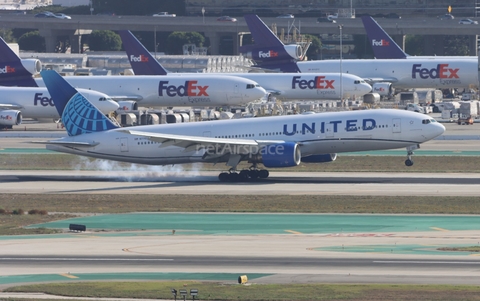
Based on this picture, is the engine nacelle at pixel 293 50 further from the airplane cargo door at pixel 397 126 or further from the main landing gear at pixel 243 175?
the airplane cargo door at pixel 397 126

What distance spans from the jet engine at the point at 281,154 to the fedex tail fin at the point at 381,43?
294 ft

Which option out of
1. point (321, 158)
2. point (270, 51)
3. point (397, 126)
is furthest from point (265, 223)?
point (270, 51)

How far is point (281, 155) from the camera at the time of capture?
181ft

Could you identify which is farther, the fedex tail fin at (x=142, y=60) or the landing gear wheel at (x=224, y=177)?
the fedex tail fin at (x=142, y=60)

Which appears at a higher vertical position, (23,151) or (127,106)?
(127,106)

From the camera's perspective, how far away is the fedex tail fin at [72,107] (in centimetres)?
5825

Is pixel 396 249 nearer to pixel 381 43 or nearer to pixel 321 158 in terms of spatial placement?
pixel 321 158

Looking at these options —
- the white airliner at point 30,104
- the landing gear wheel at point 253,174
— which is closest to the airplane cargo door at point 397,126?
the landing gear wheel at point 253,174

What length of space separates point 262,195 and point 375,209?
26.7ft

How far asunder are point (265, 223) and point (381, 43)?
10538 cm

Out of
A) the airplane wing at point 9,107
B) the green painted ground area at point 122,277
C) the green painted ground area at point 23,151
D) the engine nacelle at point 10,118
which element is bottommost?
the green painted ground area at point 23,151

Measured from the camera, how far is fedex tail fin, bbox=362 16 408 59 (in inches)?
5576

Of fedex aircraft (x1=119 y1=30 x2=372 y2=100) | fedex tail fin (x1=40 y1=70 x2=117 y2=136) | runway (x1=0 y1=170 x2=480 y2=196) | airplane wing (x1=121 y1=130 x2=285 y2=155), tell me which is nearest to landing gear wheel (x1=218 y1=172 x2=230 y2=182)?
runway (x1=0 y1=170 x2=480 y2=196)

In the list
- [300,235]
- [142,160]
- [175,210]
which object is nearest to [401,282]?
[300,235]
